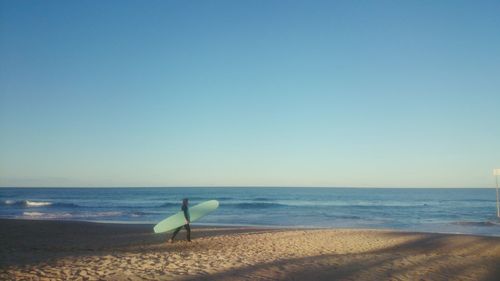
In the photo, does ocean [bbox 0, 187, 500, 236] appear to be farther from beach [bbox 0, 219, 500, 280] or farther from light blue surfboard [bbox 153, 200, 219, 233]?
beach [bbox 0, 219, 500, 280]

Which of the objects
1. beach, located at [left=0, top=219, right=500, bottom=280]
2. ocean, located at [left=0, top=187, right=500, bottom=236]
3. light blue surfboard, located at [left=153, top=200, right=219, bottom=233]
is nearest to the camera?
beach, located at [left=0, top=219, right=500, bottom=280]

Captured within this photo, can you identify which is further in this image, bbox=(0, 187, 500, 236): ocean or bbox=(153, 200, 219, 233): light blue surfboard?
bbox=(0, 187, 500, 236): ocean

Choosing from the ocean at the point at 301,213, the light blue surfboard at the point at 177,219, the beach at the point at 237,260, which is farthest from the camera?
the ocean at the point at 301,213

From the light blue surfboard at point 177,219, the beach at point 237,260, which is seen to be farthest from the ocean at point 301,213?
the beach at point 237,260

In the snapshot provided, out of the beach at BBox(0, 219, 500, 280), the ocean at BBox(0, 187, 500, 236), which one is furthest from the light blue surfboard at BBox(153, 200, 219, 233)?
the ocean at BBox(0, 187, 500, 236)

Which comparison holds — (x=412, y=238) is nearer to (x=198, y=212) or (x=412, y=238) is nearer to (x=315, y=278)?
(x=198, y=212)

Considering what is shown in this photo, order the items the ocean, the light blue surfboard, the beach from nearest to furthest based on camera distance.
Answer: the beach
the light blue surfboard
the ocean

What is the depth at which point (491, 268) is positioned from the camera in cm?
833

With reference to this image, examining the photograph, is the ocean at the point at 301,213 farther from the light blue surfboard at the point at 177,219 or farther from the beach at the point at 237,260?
the beach at the point at 237,260

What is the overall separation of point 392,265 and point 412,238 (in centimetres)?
738

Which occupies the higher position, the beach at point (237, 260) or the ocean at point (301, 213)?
the beach at point (237, 260)

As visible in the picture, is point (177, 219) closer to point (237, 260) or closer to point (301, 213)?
point (237, 260)

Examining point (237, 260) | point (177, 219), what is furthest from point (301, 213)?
point (237, 260)

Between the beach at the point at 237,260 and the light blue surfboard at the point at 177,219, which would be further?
the light blue surfboard at the point at 177,219
